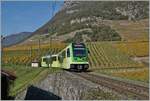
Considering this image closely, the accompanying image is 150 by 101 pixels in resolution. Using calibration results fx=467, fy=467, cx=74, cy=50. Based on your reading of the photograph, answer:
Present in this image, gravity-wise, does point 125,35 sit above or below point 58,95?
above

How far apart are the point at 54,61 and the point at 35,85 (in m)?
20.4

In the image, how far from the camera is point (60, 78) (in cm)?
3559

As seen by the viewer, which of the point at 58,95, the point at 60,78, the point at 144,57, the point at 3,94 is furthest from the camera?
the point at 144,57

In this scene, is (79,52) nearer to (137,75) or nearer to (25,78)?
(137,75)

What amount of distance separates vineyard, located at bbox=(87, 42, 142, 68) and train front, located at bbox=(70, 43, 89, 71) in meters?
17.6

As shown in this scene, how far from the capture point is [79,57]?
48906mm

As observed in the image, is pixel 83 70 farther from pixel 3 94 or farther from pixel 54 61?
pixel 3 94

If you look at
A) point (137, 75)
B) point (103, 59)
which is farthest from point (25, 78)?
point (103, 59)

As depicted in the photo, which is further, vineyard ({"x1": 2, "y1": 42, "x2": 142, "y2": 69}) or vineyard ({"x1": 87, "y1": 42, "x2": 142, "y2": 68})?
vineyard ({"x1": 2, "y1": 42, "x2": 142, "y2": 69})

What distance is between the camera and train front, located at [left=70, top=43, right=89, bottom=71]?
48.7 m

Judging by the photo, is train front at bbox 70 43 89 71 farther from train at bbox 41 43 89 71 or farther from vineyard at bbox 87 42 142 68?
vineyard at bbox 87 42 142 68

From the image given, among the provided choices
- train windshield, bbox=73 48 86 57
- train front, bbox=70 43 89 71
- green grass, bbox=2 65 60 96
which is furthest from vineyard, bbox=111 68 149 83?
green grass, bbox=2 65 60 96

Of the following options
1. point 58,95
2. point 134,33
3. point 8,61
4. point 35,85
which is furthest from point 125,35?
point 58,95

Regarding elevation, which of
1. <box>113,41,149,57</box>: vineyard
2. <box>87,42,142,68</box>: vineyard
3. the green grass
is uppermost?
<box>113,41,149,57</box>: vineyard
